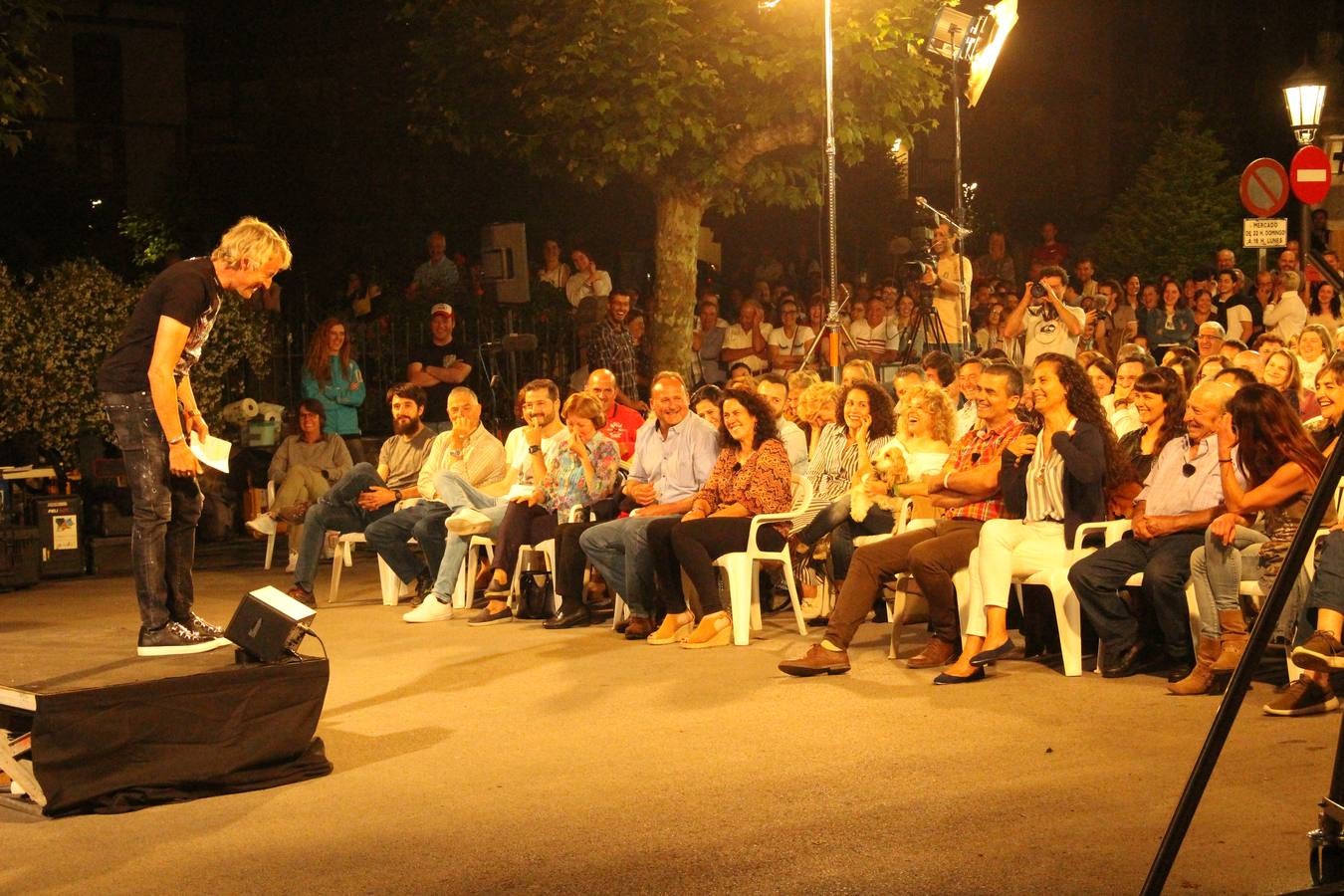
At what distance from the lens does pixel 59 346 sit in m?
12.6

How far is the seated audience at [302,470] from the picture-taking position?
1188 cm

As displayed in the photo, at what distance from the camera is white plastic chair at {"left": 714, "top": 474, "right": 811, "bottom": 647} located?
8438 millimetres

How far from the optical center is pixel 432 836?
5016 millimetres

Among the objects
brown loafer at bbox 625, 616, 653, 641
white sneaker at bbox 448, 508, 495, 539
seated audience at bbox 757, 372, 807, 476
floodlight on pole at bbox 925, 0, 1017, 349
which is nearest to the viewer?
brown loafer at bbox 625, 616, 653, 641

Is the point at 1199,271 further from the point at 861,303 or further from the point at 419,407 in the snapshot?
the point at 419,407

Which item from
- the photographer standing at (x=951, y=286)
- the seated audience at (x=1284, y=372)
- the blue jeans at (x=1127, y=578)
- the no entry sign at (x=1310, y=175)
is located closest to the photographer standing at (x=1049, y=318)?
the photographer standing at (x=951, y=286)

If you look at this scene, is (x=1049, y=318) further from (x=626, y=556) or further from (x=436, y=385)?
(x=626, y=556)

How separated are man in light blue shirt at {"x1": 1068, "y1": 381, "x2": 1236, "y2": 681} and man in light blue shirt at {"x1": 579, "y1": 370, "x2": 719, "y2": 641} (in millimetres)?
2408

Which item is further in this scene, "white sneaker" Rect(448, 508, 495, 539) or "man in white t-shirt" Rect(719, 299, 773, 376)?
"man in white t-shirt" Rect(719, 299, 773, 376)

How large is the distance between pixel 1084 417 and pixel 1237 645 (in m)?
1.22

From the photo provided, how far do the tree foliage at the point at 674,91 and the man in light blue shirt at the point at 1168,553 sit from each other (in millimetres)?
7997

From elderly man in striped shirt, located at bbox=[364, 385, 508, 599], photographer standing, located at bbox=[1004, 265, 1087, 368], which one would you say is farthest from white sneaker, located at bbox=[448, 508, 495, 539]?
photographer standing, located at bbox=[1004, 265, 1087, 368]

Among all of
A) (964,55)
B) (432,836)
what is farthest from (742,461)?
(964,55)

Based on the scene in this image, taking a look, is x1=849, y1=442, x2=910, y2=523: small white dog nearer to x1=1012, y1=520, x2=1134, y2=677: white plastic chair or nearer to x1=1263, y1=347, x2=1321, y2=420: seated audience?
x1=1012, y1=520, x2=1134, y2=677: white plastic chair
